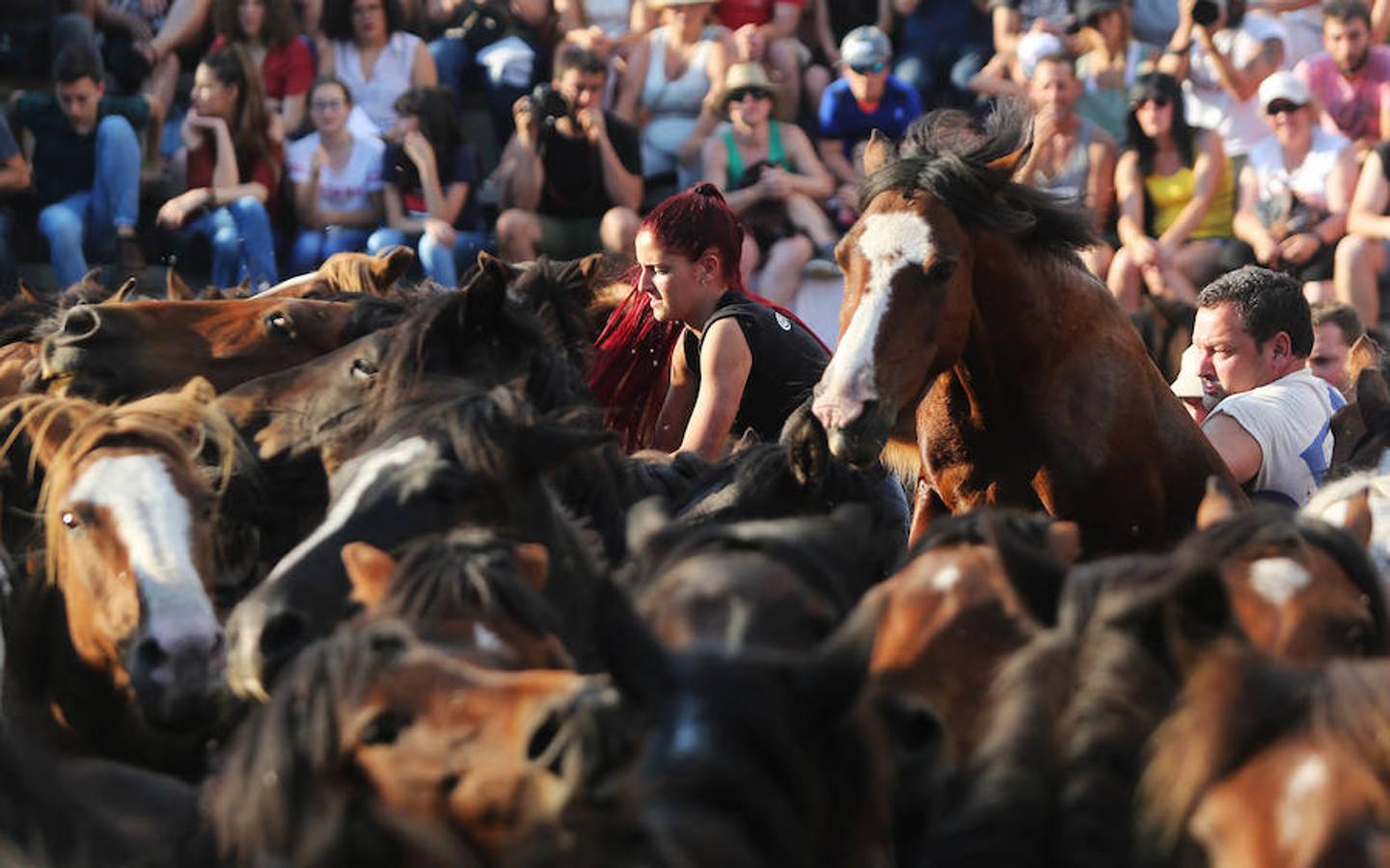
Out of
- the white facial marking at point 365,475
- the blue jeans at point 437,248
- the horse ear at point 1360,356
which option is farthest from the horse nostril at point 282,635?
the blue jeans at point 437,248

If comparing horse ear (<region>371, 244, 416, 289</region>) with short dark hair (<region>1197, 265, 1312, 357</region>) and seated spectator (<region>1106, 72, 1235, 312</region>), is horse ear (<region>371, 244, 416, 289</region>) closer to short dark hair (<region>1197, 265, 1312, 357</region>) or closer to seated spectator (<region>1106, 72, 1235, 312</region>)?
short dark hair (<region>1197, 265, 1312, 357</region>)

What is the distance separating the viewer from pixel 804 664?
10.8ft

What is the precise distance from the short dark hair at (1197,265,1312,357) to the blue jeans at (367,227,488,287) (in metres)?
4.59

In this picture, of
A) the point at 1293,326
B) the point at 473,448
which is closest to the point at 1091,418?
the point at 1293,326

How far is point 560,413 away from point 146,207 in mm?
6435

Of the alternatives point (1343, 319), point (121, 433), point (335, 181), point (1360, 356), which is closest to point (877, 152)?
point (121, 433)

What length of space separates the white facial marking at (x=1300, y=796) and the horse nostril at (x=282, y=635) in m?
1.87

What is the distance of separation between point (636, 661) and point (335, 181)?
756 centimetres

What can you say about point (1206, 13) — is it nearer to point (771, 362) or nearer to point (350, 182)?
point (350, 182)

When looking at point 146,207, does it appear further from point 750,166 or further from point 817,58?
point 817,58

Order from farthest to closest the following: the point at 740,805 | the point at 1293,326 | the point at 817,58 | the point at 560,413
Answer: the point at 817,58
the point at 1293,326
the point at 560,413
the point at 740,805

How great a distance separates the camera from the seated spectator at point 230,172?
1020 centimetres

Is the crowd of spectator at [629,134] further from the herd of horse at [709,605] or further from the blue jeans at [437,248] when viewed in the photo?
the herd of horse at [709,605]

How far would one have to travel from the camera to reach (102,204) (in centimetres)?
1022
